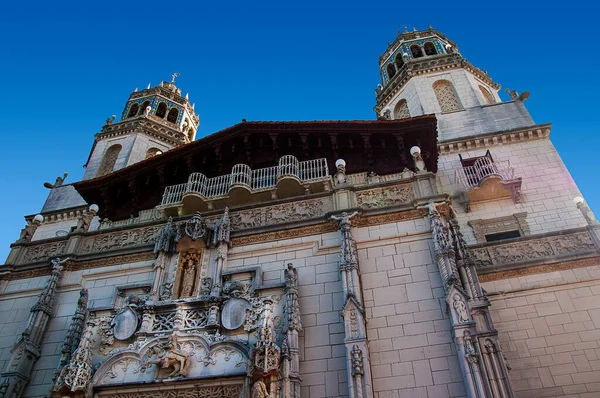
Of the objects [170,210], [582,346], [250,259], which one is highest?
[170,210]

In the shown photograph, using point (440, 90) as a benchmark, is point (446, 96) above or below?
below

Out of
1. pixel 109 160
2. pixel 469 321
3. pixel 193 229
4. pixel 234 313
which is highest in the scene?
pixel 109 160

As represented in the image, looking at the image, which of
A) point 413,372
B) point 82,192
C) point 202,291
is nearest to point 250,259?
point 202,291

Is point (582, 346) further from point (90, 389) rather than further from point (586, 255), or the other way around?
point (90, 389)

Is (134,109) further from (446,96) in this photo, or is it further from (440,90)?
(446,96)

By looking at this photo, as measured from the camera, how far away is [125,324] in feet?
39.8

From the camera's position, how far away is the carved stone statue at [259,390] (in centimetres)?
970

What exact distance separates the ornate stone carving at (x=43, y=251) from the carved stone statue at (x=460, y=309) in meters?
12.3

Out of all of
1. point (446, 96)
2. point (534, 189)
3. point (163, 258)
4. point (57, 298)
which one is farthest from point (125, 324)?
point (446, 96)

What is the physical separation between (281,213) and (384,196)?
3210 millimetres

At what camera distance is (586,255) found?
14.9 metres

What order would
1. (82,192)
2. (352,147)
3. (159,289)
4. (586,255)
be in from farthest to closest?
(82,192), (352,147), (586,255), (159,289)

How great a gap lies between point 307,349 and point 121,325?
5.06m

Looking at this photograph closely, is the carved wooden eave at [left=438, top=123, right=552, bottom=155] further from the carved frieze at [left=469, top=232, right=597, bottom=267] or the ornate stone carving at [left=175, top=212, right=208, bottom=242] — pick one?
the ornate stone carving at [left=175, top=212, right=208, bottom=242]
